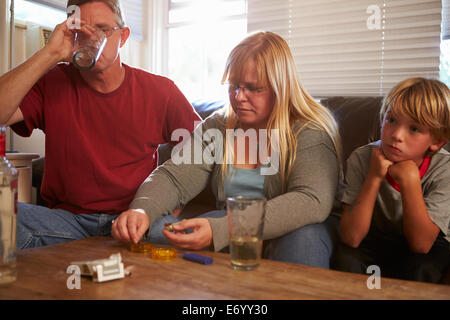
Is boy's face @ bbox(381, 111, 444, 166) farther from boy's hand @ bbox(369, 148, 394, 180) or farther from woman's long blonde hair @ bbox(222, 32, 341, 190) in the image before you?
woman's long blonde hair @ bbox(222, 32, 341, 190)

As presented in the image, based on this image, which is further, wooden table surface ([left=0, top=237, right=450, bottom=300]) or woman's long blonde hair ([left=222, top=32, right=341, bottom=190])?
woman's long blonde hair ([left=222, top=32, right=341, bottom=190])

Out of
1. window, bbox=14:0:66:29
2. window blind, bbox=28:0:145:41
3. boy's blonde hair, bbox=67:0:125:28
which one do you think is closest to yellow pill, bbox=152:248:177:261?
boy's blonde hair, bbox=67:0:125:28

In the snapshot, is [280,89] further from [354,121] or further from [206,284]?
[206,284]

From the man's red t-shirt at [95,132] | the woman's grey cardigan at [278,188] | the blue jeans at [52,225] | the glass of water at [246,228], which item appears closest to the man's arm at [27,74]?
the man's red t-shirt at [95,132]

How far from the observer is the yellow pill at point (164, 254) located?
0.91 meters

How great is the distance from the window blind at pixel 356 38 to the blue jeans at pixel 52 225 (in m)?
1.70

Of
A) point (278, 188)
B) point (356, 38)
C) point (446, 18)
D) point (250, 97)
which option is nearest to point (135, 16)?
point (356, 38)

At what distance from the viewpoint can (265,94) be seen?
4.18ft

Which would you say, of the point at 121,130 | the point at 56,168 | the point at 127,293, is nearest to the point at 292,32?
the point at 121,130

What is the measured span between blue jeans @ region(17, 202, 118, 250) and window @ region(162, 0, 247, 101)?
181cm

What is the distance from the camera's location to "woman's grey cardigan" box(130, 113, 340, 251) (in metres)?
1.06

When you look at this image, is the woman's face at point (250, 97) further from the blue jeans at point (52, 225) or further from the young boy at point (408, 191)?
the blue jeans at point (52, 225)

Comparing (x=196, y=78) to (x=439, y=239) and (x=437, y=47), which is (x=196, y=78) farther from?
(x=439, y=239)
